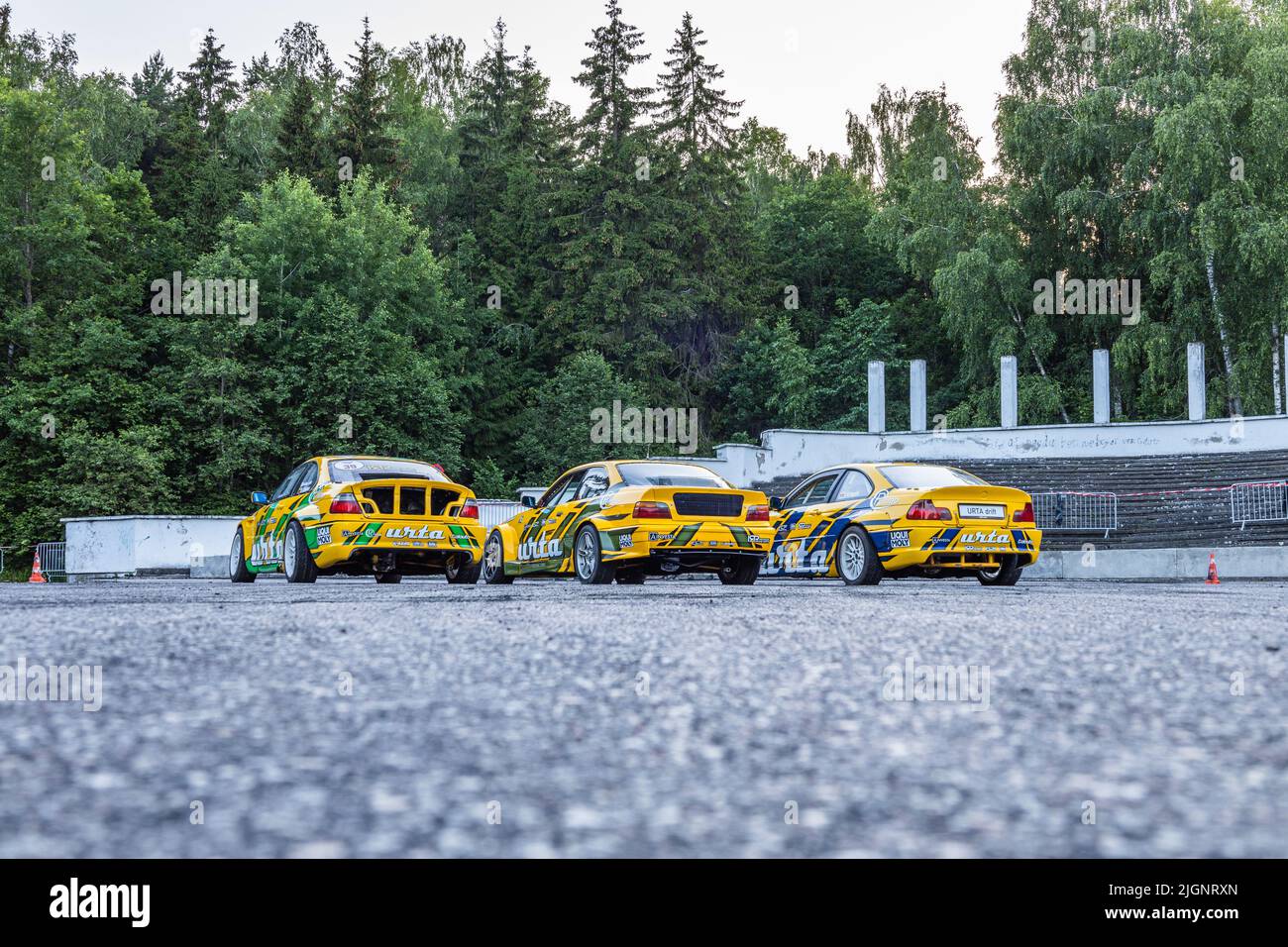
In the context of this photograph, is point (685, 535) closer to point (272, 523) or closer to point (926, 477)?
point (926, 477)

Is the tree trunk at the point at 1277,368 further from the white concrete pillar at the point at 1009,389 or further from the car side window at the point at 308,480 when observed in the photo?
the car side window at the point at 308,480

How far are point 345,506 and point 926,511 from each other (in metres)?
6.45

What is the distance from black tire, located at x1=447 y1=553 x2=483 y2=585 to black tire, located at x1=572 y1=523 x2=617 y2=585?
1.84 meters

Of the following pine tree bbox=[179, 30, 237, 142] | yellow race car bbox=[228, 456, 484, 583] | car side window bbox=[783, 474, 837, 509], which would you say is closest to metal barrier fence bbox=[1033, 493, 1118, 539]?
car side window bbox=[783, 474, 837, 509]

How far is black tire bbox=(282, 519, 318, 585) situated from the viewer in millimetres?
15430

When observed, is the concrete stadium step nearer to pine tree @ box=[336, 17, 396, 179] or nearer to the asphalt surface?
the asphalt surface

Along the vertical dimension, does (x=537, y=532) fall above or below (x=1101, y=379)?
below

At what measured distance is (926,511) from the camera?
46.4 ft

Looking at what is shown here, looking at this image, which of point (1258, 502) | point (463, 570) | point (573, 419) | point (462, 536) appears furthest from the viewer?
point (573, 419)

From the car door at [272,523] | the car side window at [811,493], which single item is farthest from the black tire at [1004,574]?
the car door at [272,523]

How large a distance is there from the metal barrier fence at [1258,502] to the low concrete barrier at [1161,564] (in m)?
4.09

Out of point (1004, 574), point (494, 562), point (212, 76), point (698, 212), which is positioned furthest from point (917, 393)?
point (212, 76)
